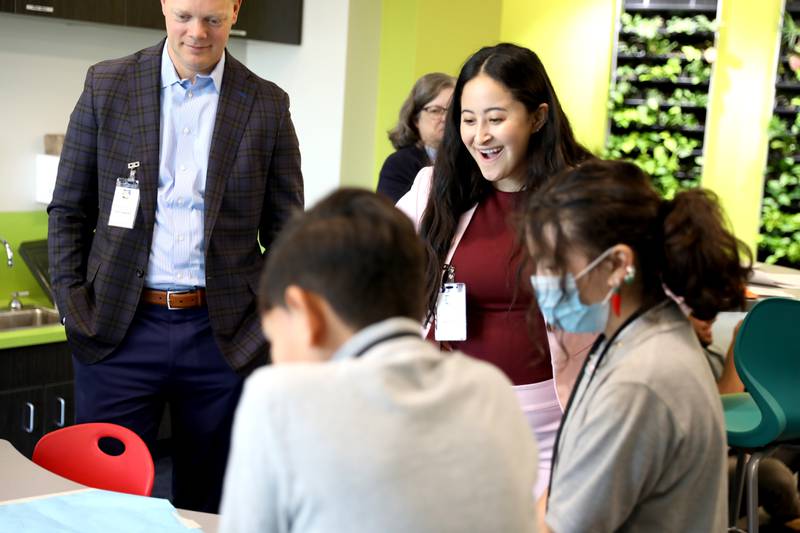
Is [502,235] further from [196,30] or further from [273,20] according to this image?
[273,20]

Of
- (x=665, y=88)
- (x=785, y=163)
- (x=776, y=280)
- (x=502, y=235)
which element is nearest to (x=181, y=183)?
(x=502, y=235)

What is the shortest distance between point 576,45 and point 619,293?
22.5 feet

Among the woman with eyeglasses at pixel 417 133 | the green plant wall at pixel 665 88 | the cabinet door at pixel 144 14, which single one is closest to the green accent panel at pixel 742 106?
the green plant wall at pixel 665 88

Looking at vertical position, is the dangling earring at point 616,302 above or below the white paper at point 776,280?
above

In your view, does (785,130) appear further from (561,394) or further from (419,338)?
(419,338)

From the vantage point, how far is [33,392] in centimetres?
407

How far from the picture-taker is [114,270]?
8.90 feet

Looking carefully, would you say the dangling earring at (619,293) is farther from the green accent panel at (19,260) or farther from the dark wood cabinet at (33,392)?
the green accent panel at (19,260)

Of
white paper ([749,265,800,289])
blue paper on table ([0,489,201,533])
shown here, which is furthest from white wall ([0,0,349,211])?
blue paper on table ([0,489,201,533])

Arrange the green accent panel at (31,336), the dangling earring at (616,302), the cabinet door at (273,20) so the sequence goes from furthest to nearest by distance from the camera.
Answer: the cabinet door at (273,20) → the green accent panel at (31,336) → the dangling earring at (616,302)

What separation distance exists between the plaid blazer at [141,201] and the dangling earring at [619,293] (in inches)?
55.5

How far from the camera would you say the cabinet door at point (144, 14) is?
439 cm

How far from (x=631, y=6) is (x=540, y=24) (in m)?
0.78

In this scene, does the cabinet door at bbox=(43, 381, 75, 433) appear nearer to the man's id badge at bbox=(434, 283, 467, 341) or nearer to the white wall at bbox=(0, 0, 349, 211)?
the white wall at bbox=(0, 0, 349, 211)
